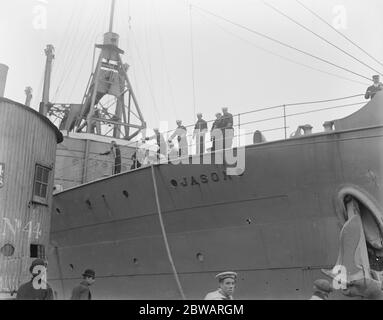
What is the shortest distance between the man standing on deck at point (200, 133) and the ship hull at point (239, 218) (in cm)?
57

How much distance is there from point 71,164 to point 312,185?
8437mm

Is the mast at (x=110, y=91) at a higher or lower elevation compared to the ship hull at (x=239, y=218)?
higher

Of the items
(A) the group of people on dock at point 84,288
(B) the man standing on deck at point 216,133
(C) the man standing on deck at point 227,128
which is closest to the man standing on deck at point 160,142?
(B) the man standing on deck at point 216,133

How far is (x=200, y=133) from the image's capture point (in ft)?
34.0

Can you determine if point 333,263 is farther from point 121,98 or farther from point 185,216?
point 121,98

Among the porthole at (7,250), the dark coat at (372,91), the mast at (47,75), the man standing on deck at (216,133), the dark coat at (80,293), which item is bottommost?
the dark coat at (80,293)

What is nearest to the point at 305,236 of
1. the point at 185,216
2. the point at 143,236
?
the point at 185,216

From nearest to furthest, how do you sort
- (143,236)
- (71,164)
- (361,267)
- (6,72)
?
(361,267)
(6,72)
(143,236)
(71,164)

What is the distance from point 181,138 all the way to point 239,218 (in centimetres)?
243

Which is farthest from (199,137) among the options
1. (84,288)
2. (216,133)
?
(84,288)

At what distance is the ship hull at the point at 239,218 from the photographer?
8492 mm

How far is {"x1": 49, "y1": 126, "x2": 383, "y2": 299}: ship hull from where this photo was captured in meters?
8.49

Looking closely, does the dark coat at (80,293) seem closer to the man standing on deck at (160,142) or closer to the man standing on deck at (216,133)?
the man standing on deck at (216,133)

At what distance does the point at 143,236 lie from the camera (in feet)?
35.3
